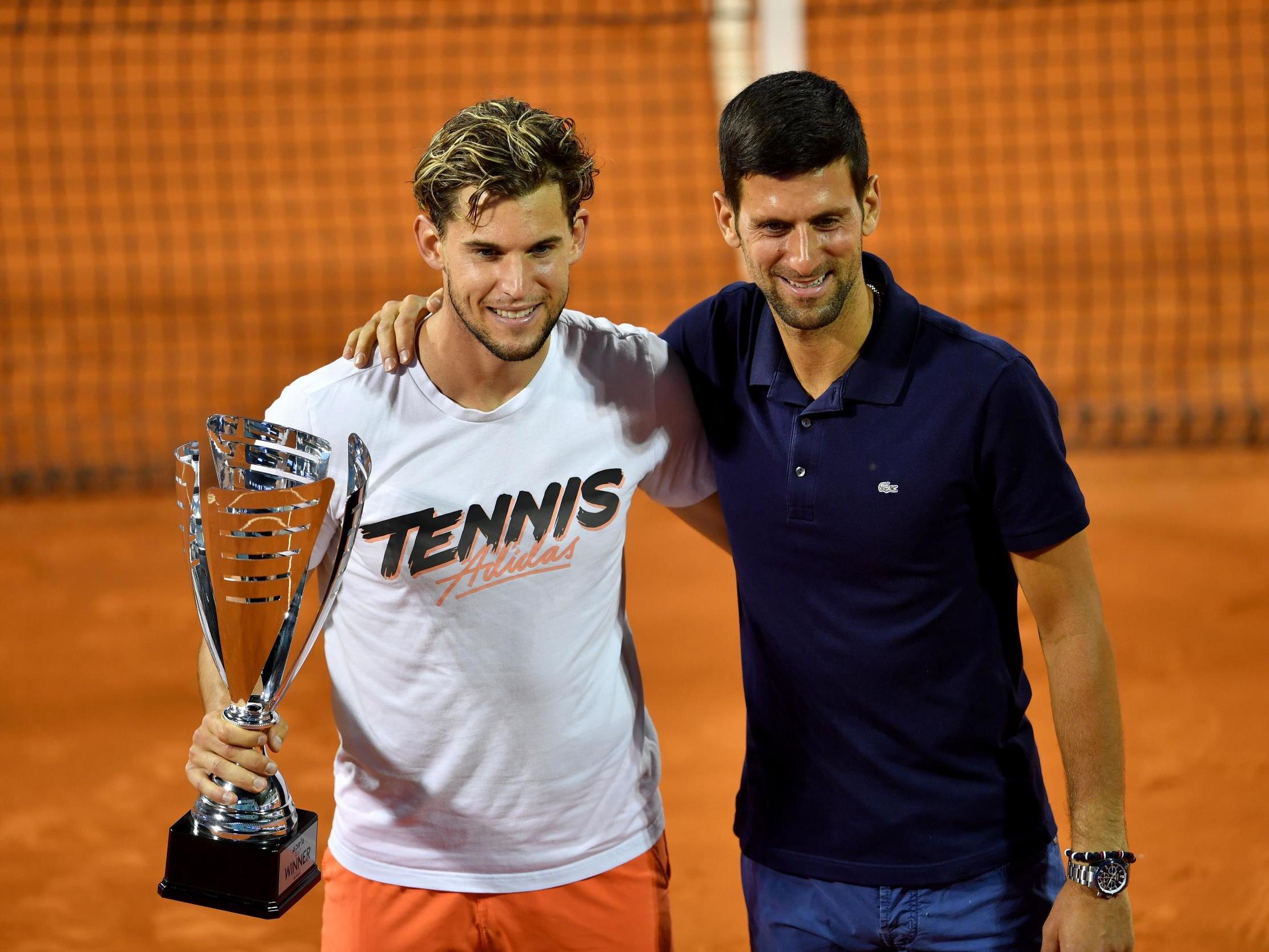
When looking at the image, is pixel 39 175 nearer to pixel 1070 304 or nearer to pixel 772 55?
pixel 772 55

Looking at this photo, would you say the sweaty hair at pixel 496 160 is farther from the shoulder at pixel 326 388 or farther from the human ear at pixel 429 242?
the shoulder at pixel 326 388

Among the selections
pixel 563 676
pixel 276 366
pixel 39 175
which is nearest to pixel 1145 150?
pixel 276 366

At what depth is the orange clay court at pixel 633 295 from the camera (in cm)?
543

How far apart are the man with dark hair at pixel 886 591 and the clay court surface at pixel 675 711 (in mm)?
1781

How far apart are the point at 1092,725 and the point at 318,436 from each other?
179 centimetres

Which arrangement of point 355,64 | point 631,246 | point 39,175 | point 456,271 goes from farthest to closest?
point 355,64
point 39,175
point 631,246
point 456,271

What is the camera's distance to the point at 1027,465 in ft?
9.41

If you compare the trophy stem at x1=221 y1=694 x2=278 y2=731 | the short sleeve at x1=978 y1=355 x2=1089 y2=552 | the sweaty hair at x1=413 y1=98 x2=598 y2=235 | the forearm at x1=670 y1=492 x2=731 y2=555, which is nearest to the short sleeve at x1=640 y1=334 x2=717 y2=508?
the forearm at x1=670 y1=492 x2=731 y2=555

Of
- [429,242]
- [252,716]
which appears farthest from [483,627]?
[429,242]

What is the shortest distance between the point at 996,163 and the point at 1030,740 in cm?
1077

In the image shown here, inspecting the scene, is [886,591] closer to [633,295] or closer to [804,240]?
[804,240]

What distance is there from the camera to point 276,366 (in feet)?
34.7

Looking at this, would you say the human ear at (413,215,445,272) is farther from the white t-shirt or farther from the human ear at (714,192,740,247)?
the human ear at (714,192,740,247)

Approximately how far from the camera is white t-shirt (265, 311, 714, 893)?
3076 mm
